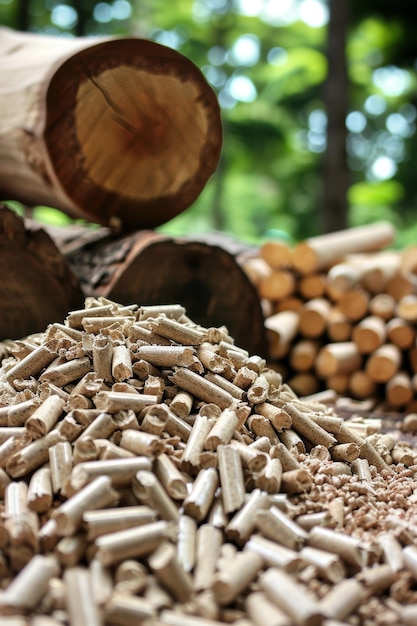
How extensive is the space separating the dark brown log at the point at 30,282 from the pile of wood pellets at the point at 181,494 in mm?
562

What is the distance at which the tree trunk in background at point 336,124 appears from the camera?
6.94 m

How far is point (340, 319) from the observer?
13.8 ft

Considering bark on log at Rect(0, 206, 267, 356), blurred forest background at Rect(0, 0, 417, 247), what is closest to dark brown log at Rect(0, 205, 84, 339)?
bark on log at Rect(0, 206, 267, 356)

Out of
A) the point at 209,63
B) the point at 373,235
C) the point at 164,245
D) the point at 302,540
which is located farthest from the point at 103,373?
the point at 209,63

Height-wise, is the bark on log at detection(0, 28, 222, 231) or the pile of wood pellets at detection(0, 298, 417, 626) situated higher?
the bark on log at detection(0, 28, 222, 231)

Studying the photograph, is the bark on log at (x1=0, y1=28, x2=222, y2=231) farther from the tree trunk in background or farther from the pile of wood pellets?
the tree trunk in background

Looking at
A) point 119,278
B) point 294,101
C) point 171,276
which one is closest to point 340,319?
point 171,276

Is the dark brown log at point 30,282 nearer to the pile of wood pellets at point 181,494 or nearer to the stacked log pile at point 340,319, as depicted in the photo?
the pile of wood pellets at point 181,494

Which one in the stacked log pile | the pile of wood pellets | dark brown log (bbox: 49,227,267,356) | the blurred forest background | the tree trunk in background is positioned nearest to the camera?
the pile of wood pellets

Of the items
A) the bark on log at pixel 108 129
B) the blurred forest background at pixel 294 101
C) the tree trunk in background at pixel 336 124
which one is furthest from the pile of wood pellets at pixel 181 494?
the blurred forest background at pixel 294 101

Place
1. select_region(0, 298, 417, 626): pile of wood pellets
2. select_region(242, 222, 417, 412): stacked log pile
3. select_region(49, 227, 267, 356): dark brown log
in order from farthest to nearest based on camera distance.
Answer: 1. select_region(242, 222, 417, 412): stacked log pile
2. select_region(49, 227, 267, 356): dark brown log
3. select_region(0, 298, 417, 626): pile of wood pellets

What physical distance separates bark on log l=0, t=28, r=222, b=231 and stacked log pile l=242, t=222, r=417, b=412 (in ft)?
3.69

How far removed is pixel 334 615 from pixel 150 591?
0.37 metres

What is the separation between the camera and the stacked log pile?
407cm
